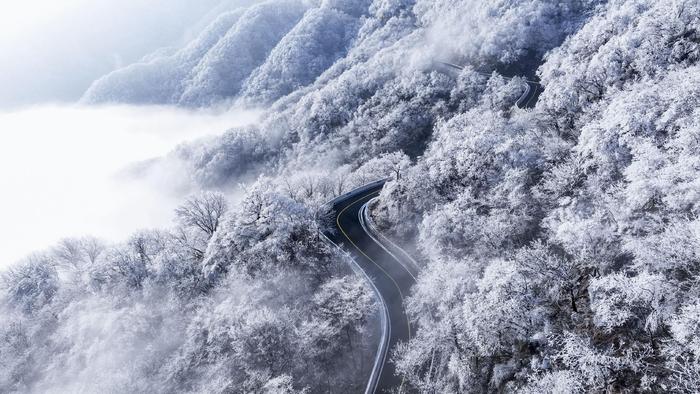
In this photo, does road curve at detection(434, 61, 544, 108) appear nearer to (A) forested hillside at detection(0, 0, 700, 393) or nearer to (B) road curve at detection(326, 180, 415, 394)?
(A) forested hillside at detection(0, 0, 700, 393)

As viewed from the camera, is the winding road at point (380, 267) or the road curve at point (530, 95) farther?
the road curve at point (530, 95)

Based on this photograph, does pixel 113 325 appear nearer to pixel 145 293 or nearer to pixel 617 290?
pixel 145 293

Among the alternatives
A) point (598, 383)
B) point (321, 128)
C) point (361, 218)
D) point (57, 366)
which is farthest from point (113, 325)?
point (321, 128)

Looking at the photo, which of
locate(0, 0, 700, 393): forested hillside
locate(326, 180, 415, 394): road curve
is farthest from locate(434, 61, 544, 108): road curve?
locate(326, 180, 415, 394): road curve

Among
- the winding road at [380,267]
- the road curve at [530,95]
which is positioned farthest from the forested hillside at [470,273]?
the road curve at [530,95]

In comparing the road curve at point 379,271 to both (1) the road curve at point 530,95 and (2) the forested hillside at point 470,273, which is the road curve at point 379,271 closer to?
(2) the forested hillside at point 470,273
